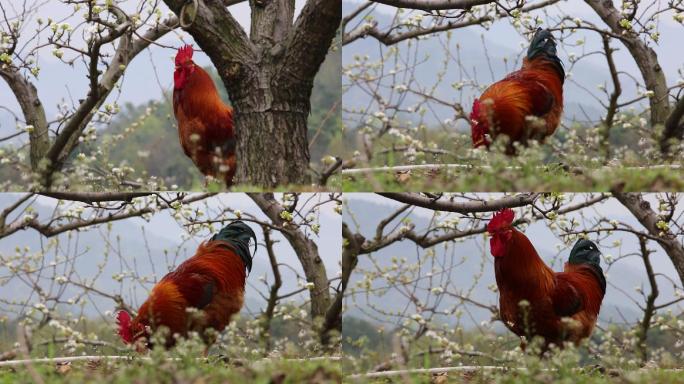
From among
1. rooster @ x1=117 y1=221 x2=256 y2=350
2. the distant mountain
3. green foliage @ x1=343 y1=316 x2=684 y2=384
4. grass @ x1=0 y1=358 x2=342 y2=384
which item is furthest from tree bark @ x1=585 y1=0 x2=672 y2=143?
grass @ x1=0 y1=358 x2=342 y2=384

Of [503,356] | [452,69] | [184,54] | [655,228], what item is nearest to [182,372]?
[503,356]

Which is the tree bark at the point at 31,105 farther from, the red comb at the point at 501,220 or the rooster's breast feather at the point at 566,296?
the rooster's breast feather at the point at 566,296

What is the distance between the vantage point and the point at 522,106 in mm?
6277

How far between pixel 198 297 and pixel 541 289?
2129 millimetres

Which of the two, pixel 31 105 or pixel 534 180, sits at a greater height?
pixel 31 105

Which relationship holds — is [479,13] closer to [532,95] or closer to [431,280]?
[532,95]

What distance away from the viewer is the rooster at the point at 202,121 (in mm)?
6707

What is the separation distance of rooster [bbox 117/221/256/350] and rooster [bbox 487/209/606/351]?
1682 millimetres

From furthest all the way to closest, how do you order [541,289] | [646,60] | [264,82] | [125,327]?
[646,60] → [264,82] → [125,327] → [541,289]

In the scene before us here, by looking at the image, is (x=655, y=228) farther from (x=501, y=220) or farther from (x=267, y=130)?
(x=267, y=130)

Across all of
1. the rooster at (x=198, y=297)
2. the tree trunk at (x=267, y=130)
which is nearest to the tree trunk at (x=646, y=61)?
the tree trunk at (x=267, y=130)

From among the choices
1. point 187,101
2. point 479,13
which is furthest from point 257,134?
point 479,13

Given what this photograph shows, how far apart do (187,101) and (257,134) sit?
54 centimetres

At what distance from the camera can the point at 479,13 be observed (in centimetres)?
830
